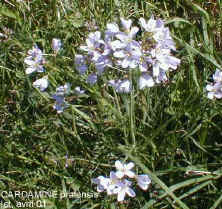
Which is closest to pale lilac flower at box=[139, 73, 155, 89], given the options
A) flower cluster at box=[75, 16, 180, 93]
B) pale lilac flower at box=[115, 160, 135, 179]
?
flower cluster at box=[75, 16, 180, 93]

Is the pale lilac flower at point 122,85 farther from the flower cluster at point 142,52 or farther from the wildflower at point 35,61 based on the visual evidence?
the wildflower at point 35,61

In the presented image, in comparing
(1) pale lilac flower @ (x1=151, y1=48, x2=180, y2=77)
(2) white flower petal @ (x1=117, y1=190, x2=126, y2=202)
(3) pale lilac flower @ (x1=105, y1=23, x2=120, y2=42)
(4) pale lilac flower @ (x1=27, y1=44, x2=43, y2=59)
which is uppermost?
(3) pale lilac flower @ (x1=105, y1=23, x2=120, y2=42)

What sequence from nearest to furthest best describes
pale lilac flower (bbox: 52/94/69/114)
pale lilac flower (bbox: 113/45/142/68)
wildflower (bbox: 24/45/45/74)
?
pale lilac flower (bbox: 113/45/142/68) → wildflower (bbox: 24/45/45/74) → pale lilac flower (bbox: 52/94/69/114)

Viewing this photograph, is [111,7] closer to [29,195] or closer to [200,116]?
[200,116]

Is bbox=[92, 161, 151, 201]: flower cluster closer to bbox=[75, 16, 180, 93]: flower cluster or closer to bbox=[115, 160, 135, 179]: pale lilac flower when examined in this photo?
bbox=[115, 160, 135, 179]: pale lilac flower

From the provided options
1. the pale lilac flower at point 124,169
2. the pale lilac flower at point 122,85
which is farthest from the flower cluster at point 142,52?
the pale lilac flower at point 124,169

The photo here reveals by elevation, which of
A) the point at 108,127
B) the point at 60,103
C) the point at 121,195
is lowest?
the point at 121,195

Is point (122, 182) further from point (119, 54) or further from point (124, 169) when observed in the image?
point (119, 54)

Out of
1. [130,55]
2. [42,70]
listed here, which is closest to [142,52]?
[130,55]

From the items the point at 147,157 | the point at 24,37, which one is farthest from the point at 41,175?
the point at 24,37
